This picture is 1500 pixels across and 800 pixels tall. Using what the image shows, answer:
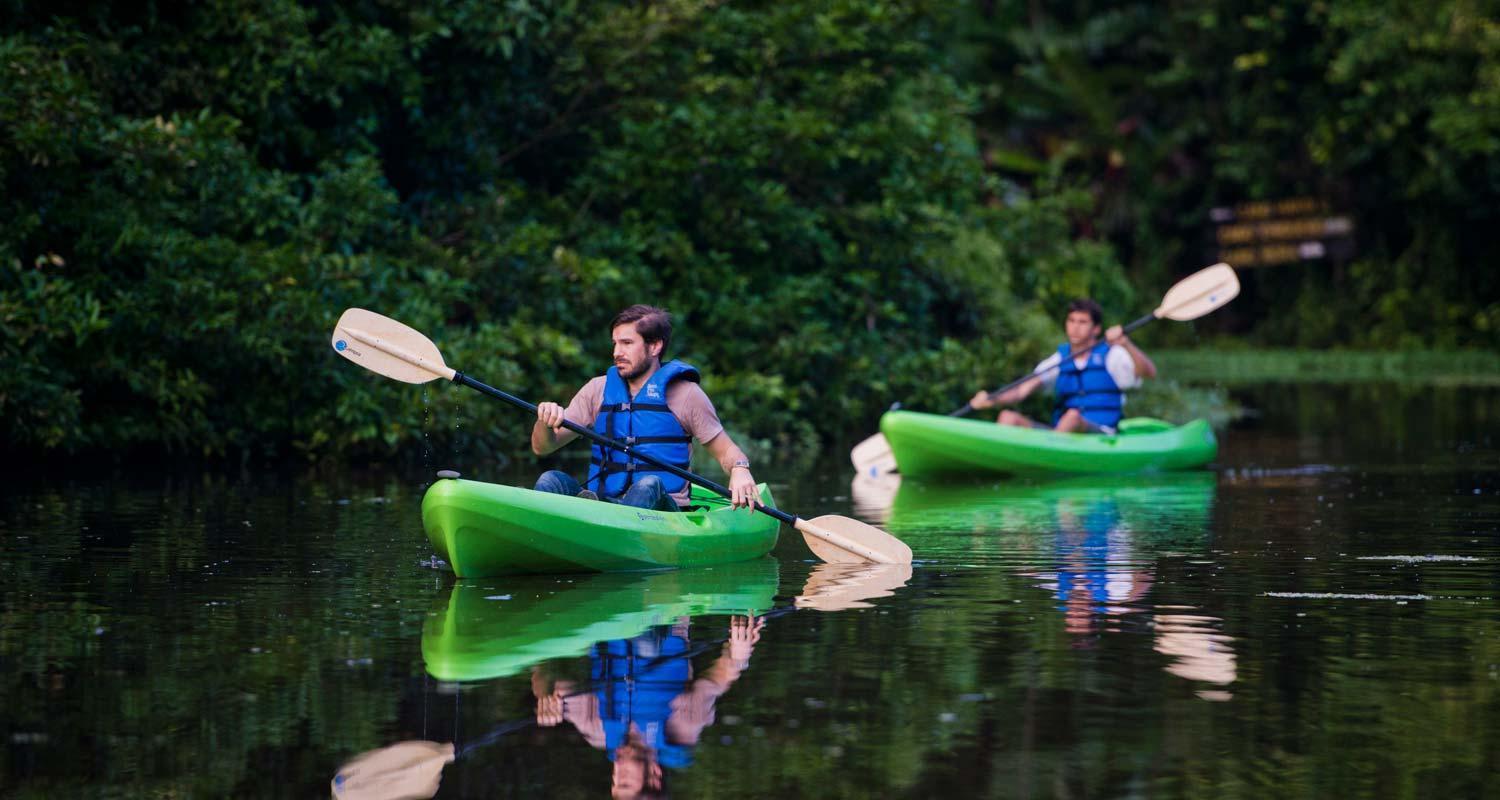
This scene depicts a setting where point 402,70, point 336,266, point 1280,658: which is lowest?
point 1280,658

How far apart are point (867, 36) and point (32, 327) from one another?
8.91m

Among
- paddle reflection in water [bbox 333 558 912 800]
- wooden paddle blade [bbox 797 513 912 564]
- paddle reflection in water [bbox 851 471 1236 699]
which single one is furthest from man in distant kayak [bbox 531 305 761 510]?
paddle reflection in water [bbox 851 471 1236 699]

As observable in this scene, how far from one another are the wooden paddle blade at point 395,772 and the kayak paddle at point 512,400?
3747 mm

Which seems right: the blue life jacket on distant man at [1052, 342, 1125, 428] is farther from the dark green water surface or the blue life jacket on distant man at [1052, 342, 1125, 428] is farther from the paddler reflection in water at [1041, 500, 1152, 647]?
the dark green water surface

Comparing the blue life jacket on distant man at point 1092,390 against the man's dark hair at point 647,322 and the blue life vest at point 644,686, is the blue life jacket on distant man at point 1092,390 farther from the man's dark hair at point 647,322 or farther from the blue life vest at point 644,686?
the blue life vest at point 644,686

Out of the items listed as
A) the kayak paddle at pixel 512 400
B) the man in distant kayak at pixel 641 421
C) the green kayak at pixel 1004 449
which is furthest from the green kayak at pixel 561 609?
the green kayak at pixel 1004 449

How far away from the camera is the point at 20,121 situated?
44.9 ft

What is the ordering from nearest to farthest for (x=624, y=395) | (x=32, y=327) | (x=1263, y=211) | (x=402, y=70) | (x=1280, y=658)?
(x=1280, y=658) → (x=624, y=395) → (x=32, y=327) → (x=402, y=70) → (x=1263, y=211)

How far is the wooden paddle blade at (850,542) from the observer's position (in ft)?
30.3

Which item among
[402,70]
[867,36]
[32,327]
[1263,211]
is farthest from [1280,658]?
[1263,211]

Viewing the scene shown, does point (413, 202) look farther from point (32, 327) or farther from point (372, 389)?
point (32, 327)

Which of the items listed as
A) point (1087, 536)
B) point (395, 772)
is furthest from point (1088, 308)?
point (395, 772)

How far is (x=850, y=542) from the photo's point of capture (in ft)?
30.6

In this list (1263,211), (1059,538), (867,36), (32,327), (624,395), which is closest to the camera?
(624,395)
